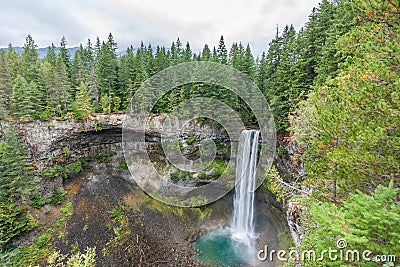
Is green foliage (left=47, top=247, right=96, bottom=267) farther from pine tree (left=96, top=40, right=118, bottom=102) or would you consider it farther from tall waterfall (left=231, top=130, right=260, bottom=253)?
pine tree (left=96, top=40, right=118, bottom=102)

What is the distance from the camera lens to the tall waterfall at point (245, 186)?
18.9 m

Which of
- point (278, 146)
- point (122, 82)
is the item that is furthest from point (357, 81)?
point (122, 82)

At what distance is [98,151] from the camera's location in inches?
954

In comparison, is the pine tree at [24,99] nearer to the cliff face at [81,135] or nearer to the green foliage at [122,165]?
the cliff face at [81,135]

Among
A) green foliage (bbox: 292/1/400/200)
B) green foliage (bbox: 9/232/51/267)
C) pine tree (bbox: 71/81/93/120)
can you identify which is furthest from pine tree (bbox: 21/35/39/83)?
green foliage (bbox: 292/1/400/200)

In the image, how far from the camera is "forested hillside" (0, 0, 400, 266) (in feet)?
12.1

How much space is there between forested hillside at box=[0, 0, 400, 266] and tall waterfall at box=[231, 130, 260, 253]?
2.38 meters

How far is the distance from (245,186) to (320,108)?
15174 mm

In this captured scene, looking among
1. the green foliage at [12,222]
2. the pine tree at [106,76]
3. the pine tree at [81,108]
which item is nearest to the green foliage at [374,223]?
the green foliage at [12,222]

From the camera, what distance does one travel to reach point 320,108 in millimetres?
5875

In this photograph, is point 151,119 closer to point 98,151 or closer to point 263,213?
point 98,151

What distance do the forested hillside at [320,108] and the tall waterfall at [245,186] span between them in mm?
2382

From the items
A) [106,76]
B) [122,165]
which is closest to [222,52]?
[106,76]

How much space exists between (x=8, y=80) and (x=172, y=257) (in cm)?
2597
